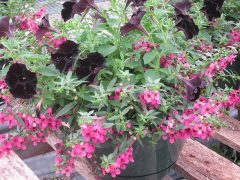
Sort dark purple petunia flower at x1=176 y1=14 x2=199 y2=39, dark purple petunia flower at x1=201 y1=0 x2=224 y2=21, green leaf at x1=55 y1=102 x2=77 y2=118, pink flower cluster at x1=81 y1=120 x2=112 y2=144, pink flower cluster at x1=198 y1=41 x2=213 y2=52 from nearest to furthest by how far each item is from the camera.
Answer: pink flower cluster at x1=81 y1=120 x2=112 y2=144, green leaf at x1=55 y1=102 x2=77 y2=118, dark purple petunia flower at x1=176 y1=14 x2=199 y2=39, pink flower cluster at x1=198 y1=41 x2=213 y2=52, dark purple petunia flower at x1=201 y1=0 x2=224 y2=21

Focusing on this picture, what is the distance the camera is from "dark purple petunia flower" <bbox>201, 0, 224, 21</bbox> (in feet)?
4.74

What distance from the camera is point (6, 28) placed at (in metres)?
1.15


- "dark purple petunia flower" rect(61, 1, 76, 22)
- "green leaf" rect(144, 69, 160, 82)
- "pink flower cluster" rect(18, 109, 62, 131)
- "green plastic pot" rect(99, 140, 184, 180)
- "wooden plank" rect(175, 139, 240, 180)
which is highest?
"dark purple petunia flower" rect(61, 1, 76, 22)

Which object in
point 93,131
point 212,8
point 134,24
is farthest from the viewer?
point 212,8

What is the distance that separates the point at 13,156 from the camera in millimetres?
1312

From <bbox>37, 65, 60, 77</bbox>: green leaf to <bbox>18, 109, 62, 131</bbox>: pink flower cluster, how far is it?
0.29 feet

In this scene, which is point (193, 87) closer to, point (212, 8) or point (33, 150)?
point (212, 8)

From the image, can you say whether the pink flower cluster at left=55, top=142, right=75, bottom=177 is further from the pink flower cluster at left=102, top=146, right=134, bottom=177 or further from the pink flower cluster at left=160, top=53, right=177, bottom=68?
the pink flower cluster at left=160, top=53, right=177, bottom=68

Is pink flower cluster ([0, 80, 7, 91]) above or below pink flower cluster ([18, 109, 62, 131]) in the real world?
above

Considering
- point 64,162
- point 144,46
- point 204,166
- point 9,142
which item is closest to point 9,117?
point 9,142

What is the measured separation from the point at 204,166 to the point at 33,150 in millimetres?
590

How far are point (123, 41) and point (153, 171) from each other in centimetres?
35

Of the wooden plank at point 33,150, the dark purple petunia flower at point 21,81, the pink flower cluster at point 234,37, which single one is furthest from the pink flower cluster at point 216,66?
the wooden plank at point 33,150

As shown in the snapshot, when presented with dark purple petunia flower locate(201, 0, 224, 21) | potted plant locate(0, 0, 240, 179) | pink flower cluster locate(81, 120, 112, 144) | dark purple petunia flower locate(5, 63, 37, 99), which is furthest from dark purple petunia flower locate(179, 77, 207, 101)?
dark purple petunia flower locate(201, 0, 224, 21)
